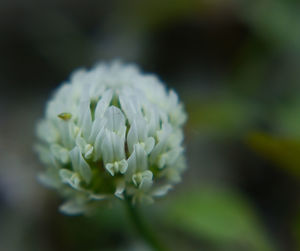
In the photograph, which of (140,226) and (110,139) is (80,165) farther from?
(140,226)

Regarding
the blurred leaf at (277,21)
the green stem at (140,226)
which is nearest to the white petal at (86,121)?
the green stem at (140,226)

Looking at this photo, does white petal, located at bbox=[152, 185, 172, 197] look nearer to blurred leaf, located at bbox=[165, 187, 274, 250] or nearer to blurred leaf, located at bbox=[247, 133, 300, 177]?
blurred leaf, located at bbox=[247, 133, 300, 177]

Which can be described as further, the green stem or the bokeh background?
the bokeh background

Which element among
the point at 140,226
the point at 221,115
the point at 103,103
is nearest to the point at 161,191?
the point at 140,226

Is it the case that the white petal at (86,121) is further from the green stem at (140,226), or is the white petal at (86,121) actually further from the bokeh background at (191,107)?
the bokeh background at (191,107)

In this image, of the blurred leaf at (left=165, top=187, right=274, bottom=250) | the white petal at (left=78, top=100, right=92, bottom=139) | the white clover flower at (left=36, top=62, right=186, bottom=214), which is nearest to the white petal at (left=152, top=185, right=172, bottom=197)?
the white clover flower at (left=36, top=62, right=186, bottom=214)
